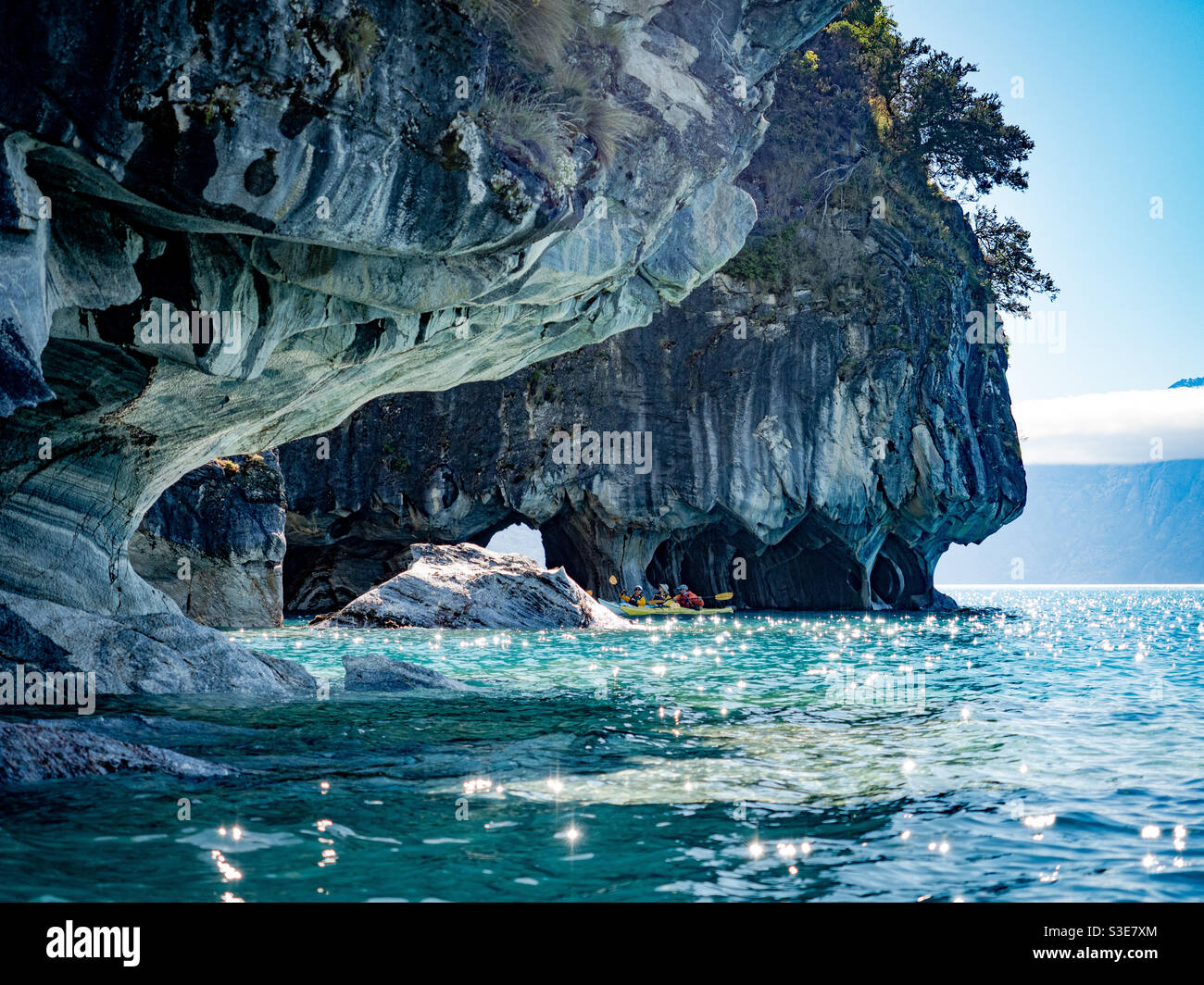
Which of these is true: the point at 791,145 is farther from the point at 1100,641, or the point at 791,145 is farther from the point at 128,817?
the point at 128,817

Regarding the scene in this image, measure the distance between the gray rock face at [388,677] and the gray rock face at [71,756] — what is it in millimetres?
5475

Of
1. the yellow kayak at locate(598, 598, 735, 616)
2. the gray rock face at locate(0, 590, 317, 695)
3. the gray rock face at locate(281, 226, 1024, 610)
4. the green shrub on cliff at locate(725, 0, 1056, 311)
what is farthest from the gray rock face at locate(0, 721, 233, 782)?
→ the green shrub on cliff at locate(725, 0, 1056, 311)

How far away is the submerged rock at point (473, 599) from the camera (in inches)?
1071

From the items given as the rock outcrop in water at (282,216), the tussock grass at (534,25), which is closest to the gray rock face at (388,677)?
the rock outcrop in water at (282,216)

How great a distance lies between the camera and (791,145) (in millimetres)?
41312

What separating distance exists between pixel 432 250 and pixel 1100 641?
75.8 ft

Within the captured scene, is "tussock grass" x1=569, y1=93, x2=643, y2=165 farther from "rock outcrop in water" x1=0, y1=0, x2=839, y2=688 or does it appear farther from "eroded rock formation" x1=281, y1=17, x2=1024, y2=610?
"eroded rock formation" x1=281, y1=17, x2=1024, y2=610

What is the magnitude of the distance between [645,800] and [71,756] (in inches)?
162

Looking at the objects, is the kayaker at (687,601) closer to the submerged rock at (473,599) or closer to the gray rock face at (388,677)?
the submerged rock at (473,599)

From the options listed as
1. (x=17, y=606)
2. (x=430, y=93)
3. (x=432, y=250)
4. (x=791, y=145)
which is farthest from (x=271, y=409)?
(x=791, y=145)

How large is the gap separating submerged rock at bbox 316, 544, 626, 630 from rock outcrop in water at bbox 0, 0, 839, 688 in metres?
11.2

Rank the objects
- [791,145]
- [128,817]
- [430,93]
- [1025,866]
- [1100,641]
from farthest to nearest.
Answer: [791,145]
[1100,641]
[430,93]
[128,817]
[1025,866]

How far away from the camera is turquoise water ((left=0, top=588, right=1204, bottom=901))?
5223 millimetres
